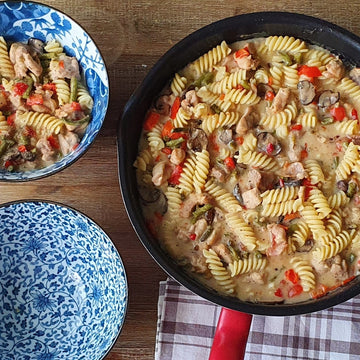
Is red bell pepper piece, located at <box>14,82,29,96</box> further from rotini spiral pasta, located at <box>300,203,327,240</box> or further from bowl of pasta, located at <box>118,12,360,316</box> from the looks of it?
rotini spiral pasta, located at <box>300,203,327,240</box>

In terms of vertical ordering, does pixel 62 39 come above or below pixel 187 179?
above

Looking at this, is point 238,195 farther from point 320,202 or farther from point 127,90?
point 127,90

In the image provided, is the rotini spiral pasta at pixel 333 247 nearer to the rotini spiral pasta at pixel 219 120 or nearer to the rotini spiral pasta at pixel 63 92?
the rotini spiral pasta at pixel 219 120

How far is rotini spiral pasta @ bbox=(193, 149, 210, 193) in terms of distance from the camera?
10.5 ft

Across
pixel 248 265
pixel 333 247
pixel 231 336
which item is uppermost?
pixel 333 247

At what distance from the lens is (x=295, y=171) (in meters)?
3.21

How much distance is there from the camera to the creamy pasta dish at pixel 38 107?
326 centimetres

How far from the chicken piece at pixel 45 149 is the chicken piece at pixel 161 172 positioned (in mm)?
492

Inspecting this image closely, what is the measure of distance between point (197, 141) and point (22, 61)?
93cm

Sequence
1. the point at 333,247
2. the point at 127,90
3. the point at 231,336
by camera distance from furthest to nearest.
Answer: the point at 127,90 → the point at 333,247 → the point at 231,336

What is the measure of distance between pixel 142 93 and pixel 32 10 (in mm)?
679

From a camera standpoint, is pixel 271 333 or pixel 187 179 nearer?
pixel 187 179

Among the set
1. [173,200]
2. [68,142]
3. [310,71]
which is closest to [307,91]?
[310,71]

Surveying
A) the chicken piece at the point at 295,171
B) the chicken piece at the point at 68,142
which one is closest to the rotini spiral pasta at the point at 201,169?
the chicken piece at the point at 295,171
